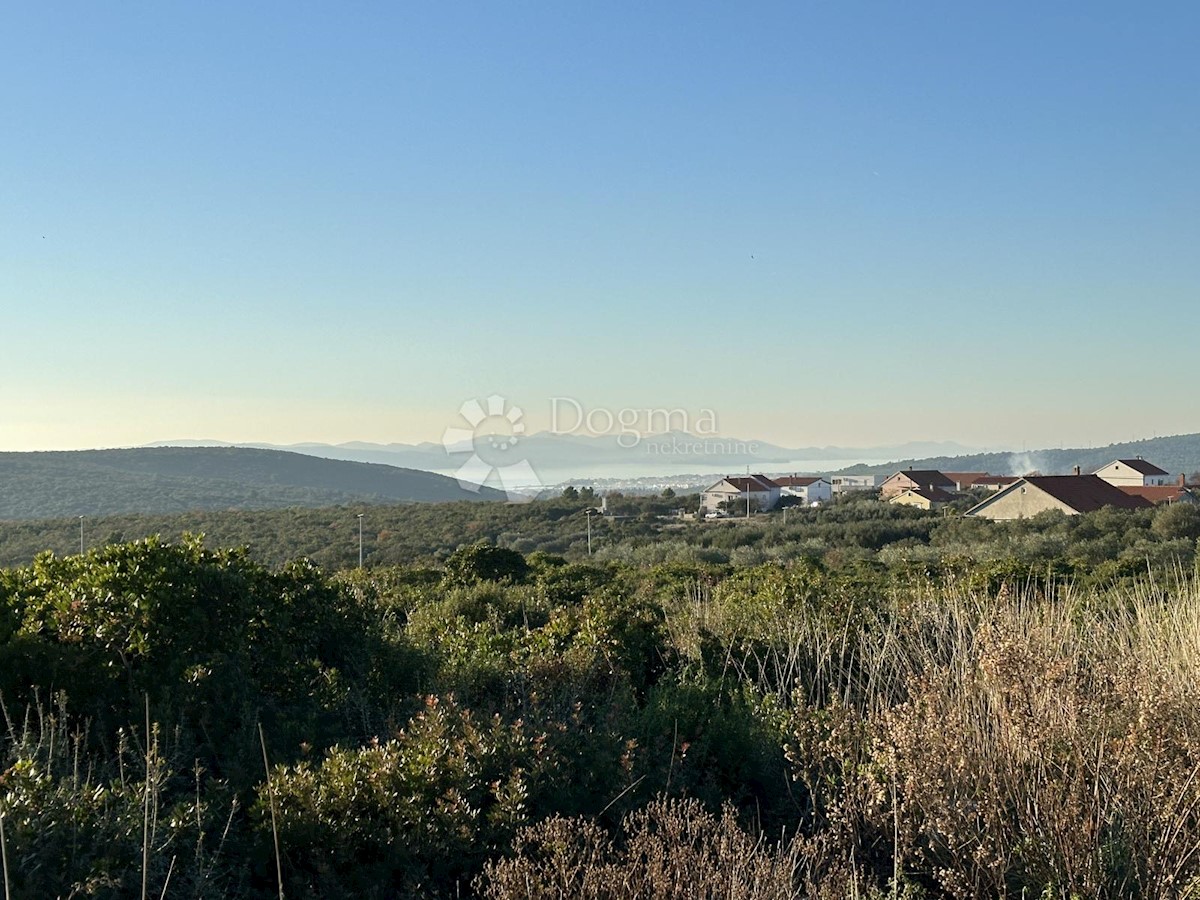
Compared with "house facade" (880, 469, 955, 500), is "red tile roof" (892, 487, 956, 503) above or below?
below

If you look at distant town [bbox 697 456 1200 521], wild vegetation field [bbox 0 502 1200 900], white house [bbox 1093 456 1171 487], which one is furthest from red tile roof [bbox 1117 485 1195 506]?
wild vegetation field [bbox 0 502 1200 900]

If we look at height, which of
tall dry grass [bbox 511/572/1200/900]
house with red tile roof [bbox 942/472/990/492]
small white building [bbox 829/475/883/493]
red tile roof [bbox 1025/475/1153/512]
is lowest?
small white building [bbox 829/475/883/493]

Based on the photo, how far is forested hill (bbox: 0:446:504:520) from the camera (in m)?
61.0

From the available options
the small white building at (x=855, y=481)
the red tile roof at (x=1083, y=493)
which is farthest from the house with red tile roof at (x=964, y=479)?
the red tile roof at (x=1083, y=493)

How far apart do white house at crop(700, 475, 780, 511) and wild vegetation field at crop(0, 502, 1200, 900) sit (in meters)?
51.5

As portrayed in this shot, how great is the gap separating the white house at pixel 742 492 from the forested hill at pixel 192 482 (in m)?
17.6

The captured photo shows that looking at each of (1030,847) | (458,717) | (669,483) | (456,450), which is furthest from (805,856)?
(669,483)

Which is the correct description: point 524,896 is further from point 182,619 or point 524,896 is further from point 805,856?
point 182,619

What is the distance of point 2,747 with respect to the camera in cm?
463

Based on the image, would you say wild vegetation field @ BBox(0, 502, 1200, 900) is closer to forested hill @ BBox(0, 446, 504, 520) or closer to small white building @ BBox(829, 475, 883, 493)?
forested hill @ BBox(0, 446, 504, 520)

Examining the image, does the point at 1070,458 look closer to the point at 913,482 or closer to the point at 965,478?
the point at 965,478

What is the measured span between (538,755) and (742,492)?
6033 centimetres

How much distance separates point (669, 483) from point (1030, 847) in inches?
3248

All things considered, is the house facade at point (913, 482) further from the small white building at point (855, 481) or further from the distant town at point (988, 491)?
the small white building at point (855, 481)
